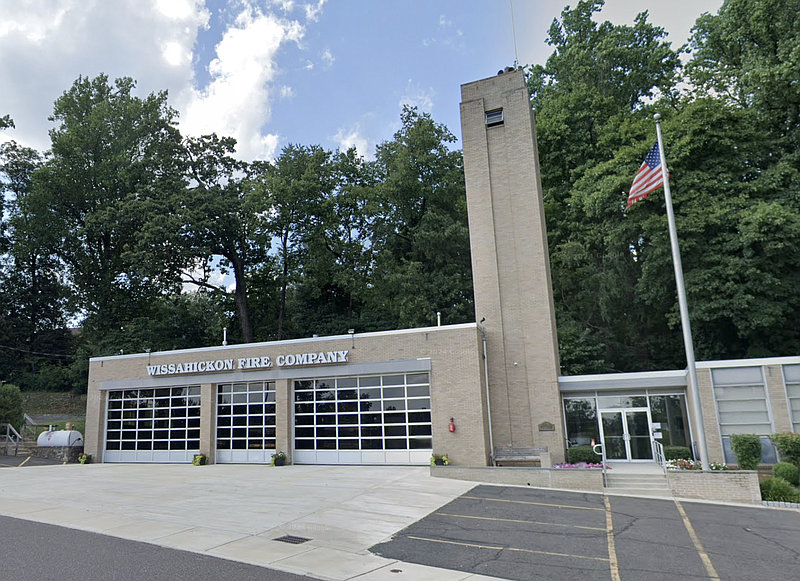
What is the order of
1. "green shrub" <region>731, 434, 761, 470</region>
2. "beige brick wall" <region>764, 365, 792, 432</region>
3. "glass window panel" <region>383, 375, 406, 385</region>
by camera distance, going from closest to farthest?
"green shrub" <region>731, 434, 761, 470</region> < "beige brick wall" <region>764, 365, 792, 432</region> < "glass window panel" <region>383, 375, 406, 385</region>

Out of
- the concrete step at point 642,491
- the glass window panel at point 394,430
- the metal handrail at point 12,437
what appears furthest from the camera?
the metal handrail at point 12,437

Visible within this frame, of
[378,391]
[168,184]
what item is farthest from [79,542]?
[168,184]

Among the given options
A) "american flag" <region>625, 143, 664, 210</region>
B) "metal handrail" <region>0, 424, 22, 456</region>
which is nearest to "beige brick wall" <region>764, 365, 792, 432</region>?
"american flag" <region>625, 143, 664, 210</region>

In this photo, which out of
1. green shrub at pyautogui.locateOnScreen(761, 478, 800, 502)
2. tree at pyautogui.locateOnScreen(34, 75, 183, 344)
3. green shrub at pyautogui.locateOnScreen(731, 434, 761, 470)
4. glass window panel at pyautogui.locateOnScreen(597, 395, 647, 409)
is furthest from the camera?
tree at pyautogui.locateOnScreen(34, 75, 183, 344)

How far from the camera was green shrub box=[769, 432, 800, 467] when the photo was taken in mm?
16359

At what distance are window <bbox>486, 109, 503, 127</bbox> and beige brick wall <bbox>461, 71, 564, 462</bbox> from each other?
0.69ft

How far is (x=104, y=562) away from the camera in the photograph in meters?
8.66

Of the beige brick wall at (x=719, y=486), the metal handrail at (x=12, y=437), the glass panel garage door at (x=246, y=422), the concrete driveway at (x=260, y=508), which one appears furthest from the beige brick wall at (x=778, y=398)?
the metal handrail at (x=12, y=437)

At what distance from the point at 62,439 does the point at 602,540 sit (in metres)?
28.6

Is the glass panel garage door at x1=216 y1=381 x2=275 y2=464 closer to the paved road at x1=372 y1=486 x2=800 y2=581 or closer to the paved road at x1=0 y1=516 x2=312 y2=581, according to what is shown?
the paved road at x1=372 y1=486 x2=800 y2=581

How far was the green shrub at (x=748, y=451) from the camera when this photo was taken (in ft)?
53.3

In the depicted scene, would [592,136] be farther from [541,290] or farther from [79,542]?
[79,542]

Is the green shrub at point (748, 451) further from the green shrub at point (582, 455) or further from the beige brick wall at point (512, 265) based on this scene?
the beige brick wall at point (512, 265)

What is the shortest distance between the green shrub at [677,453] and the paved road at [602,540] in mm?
5620
